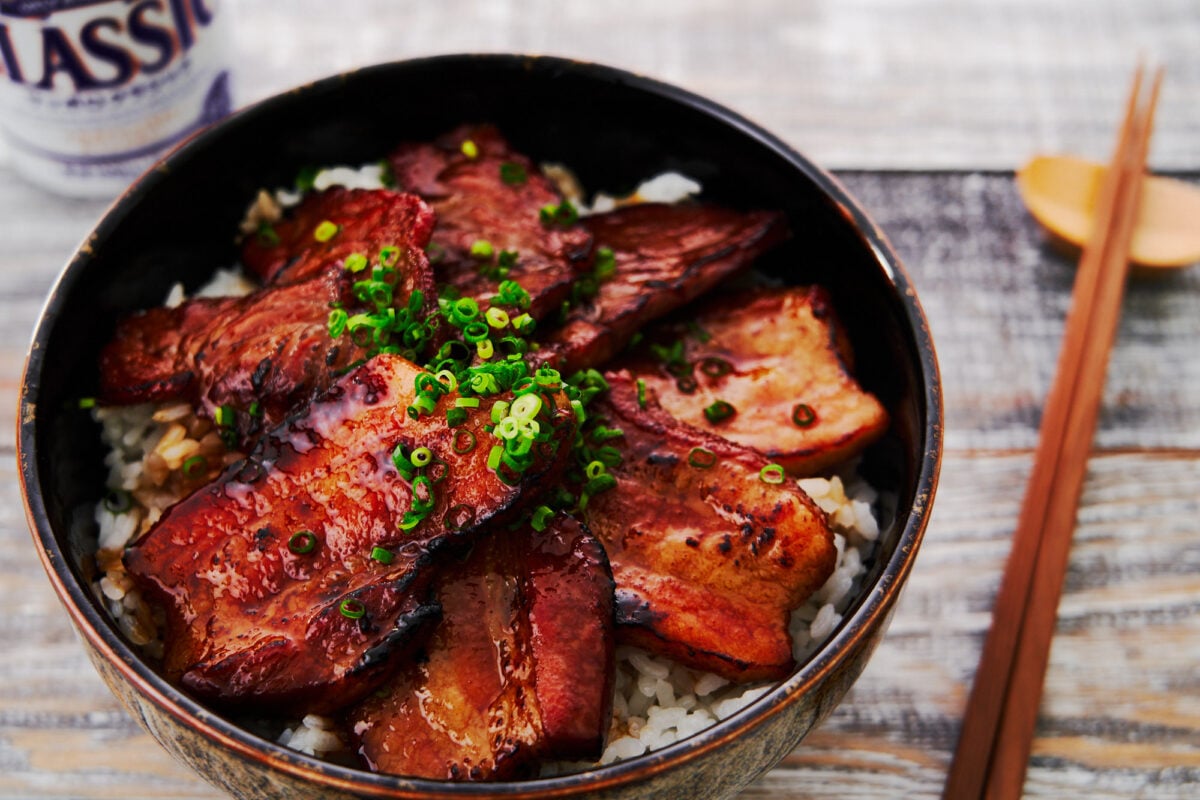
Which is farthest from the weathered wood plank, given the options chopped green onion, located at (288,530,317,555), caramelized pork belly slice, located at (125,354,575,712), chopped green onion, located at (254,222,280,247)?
chopped green onion, located at (254,222,280,247)

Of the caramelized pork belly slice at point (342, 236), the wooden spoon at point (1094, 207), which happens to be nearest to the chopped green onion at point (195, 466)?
the caramelized pork belly slice at point (342, 236)

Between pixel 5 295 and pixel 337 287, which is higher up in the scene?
pixel 337 287

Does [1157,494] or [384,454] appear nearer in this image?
[384,454]

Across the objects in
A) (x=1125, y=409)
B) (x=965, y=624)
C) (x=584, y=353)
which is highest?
(x=584, y=353)

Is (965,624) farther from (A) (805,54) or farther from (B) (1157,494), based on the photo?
(A) (805,54)

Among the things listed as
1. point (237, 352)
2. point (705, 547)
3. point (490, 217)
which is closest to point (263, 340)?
point (237, 352)

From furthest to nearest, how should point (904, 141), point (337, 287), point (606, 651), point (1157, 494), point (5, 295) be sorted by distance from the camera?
point (904, 141) → point (5, 295) → point (1157, 494) → point (337, 287) → point (606, 651)

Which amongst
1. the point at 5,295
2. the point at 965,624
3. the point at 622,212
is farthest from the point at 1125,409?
the point at 5,295

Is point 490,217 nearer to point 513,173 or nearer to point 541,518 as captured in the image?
point 513,173
